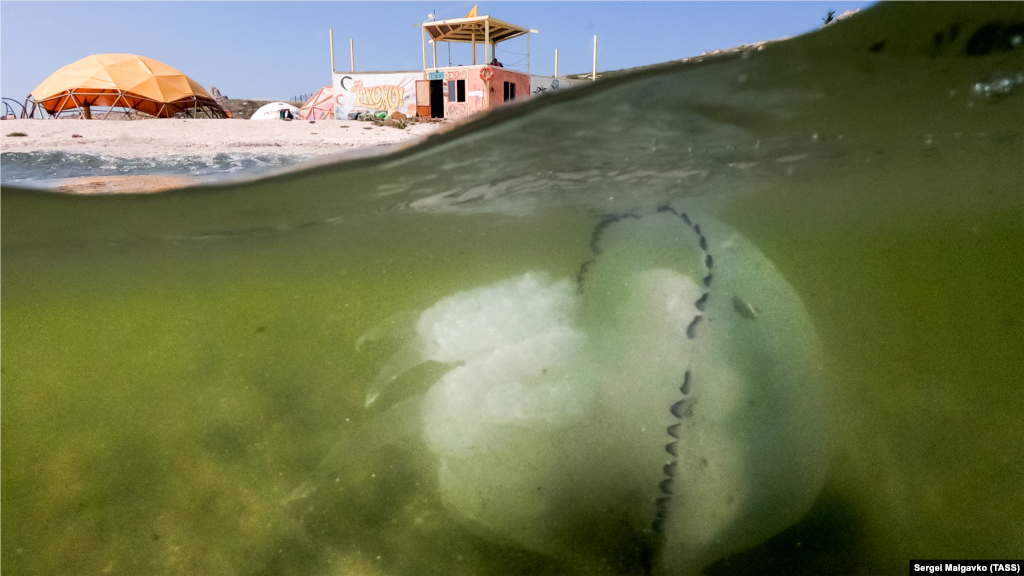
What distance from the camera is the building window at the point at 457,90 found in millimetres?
20672

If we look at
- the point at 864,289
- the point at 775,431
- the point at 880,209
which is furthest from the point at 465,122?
the point at 880,209

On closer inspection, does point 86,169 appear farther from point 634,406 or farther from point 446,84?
point 446,84

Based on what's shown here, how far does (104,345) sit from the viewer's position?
10.6ft

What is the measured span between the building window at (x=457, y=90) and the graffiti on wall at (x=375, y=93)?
3617mm

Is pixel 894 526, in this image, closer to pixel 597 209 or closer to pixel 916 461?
pixel 916 461

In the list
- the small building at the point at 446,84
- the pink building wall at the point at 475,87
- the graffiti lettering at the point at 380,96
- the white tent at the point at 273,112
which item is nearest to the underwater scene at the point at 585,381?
the small building at the point at 446,84

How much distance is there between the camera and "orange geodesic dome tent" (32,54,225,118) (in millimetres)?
20625

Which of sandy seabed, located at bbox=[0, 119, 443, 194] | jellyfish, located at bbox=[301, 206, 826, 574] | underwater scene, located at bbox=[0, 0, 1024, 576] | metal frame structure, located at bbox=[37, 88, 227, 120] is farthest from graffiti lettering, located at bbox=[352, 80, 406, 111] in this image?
jellyfish, located at bbox=[301, 206, 826, 574]

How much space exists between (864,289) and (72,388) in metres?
4.79

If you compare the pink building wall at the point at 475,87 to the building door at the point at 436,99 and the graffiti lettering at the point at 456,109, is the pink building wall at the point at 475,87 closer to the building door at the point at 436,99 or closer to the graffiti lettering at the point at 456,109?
the graffiti lettering at the point at 456,109

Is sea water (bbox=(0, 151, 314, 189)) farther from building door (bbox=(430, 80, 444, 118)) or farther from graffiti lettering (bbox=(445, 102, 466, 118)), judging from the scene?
building door (bbox=(430, 80, 444, 118))

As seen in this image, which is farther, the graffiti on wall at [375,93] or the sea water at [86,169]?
the graffiti on wall at [375,93]

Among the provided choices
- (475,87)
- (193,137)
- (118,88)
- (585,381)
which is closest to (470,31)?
(475,87)

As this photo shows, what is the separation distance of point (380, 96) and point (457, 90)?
6.15m
